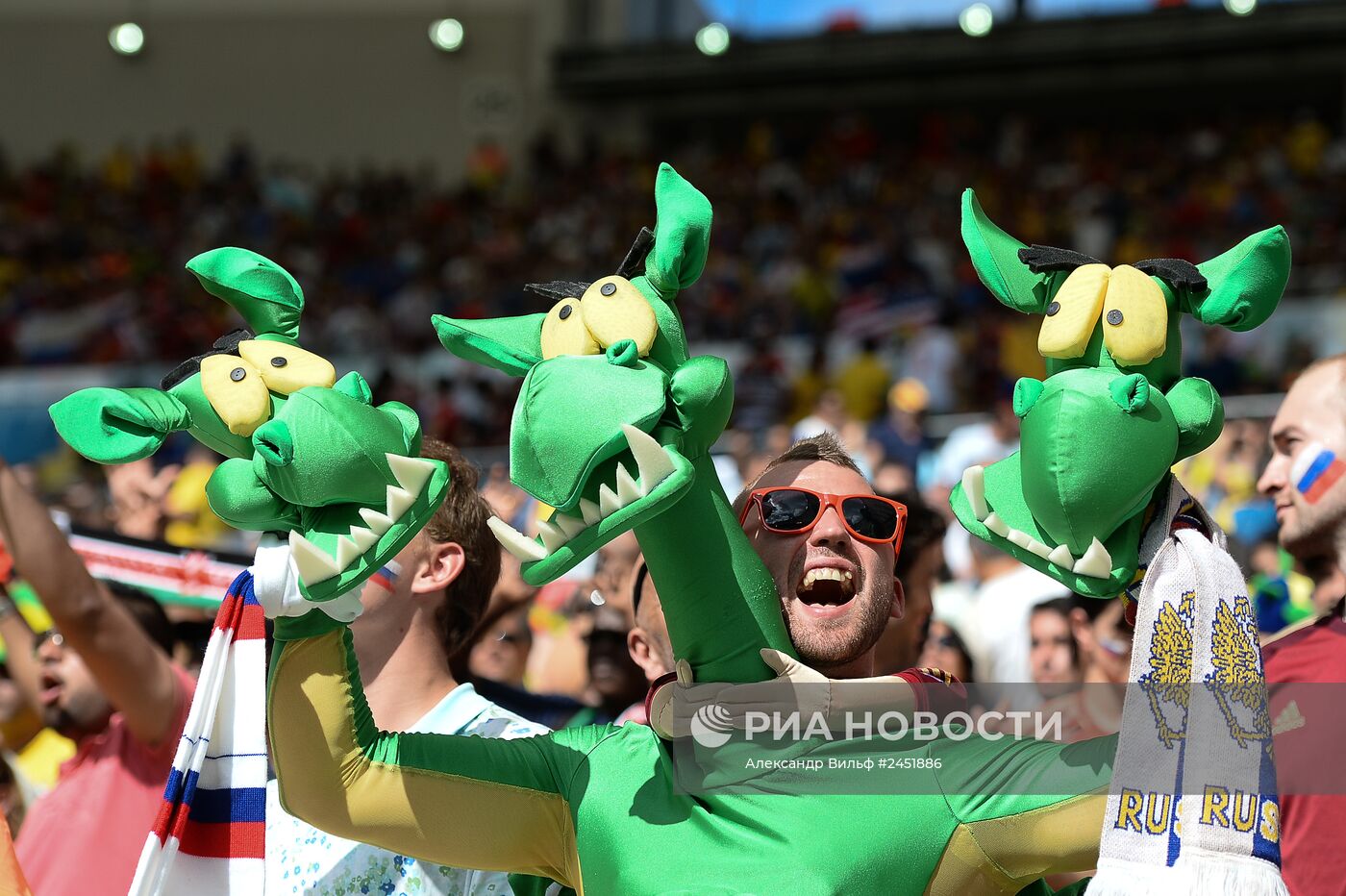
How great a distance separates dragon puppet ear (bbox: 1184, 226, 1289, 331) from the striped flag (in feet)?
3.96

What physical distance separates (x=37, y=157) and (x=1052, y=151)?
37.6 feet

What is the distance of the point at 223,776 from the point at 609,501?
28.6 inches

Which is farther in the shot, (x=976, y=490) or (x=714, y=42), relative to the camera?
(x=714, y=42)

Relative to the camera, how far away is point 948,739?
1933 millimetres

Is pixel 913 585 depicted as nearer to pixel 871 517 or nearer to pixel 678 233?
pixel 871 517

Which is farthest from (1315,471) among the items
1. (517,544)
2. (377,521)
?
(377,521)

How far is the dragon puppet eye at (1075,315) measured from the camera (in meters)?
1.73

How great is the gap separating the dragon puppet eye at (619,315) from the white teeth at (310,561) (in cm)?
39

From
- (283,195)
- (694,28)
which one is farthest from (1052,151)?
(283,195)

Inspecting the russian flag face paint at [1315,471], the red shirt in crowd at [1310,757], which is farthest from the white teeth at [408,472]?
the russian flag face paint at [1315,471]

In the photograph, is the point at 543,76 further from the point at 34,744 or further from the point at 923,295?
the point at 34,744

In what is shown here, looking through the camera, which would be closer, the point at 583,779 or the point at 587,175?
the point at 583,779

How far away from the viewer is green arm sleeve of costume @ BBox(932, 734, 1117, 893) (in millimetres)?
1791

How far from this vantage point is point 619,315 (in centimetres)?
177
